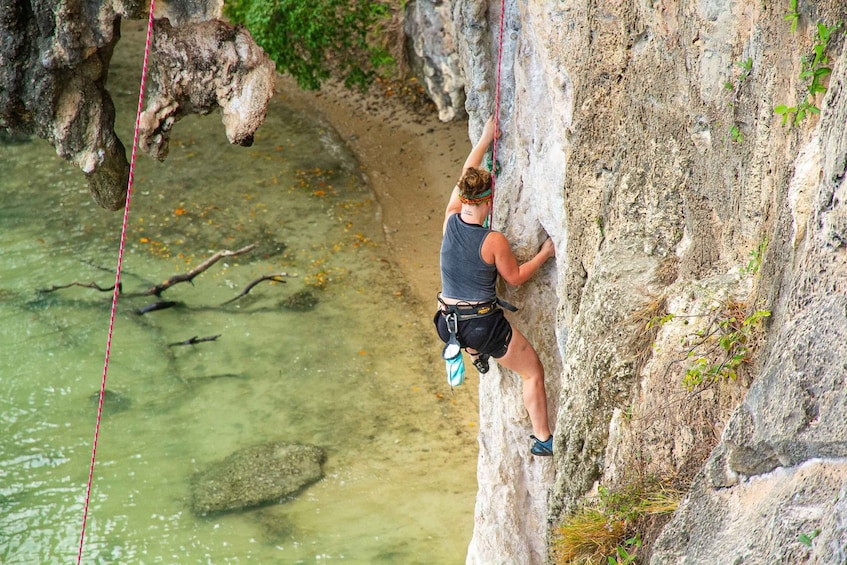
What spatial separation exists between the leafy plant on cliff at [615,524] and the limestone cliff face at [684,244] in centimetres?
9

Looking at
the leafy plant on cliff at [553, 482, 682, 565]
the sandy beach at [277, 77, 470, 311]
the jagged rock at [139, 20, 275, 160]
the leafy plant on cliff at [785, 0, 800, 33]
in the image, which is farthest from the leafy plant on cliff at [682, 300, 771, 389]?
the sandy beach at [277, 77, 470, 311]

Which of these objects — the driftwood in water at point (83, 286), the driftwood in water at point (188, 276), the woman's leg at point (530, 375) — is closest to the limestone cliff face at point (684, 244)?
the woman's leg at point (530, 375)

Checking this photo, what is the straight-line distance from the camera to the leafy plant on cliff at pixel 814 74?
337 centimetres

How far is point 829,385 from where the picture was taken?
2977mm

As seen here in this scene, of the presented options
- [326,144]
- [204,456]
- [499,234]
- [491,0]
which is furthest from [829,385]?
[326,144]

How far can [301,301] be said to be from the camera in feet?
40.3

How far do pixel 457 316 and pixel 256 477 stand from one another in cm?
471

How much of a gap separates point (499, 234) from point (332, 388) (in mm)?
5811

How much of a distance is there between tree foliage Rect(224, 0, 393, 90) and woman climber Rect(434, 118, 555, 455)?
6.72 m

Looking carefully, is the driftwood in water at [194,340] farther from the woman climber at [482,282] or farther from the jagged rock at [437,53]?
the woman climber at [482,282]

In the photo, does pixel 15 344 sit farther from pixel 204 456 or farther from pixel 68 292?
pixel 204 456

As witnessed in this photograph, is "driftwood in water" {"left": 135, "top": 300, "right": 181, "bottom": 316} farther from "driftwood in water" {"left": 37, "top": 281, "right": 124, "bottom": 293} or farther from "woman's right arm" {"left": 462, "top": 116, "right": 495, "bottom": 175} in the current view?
"woman's right arm" {"left": 462, "top": 116, "right": 495, "bottom": 175}

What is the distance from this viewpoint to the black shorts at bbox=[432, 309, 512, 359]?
5742mm

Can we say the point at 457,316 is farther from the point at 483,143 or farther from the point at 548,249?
the point at 483,143
